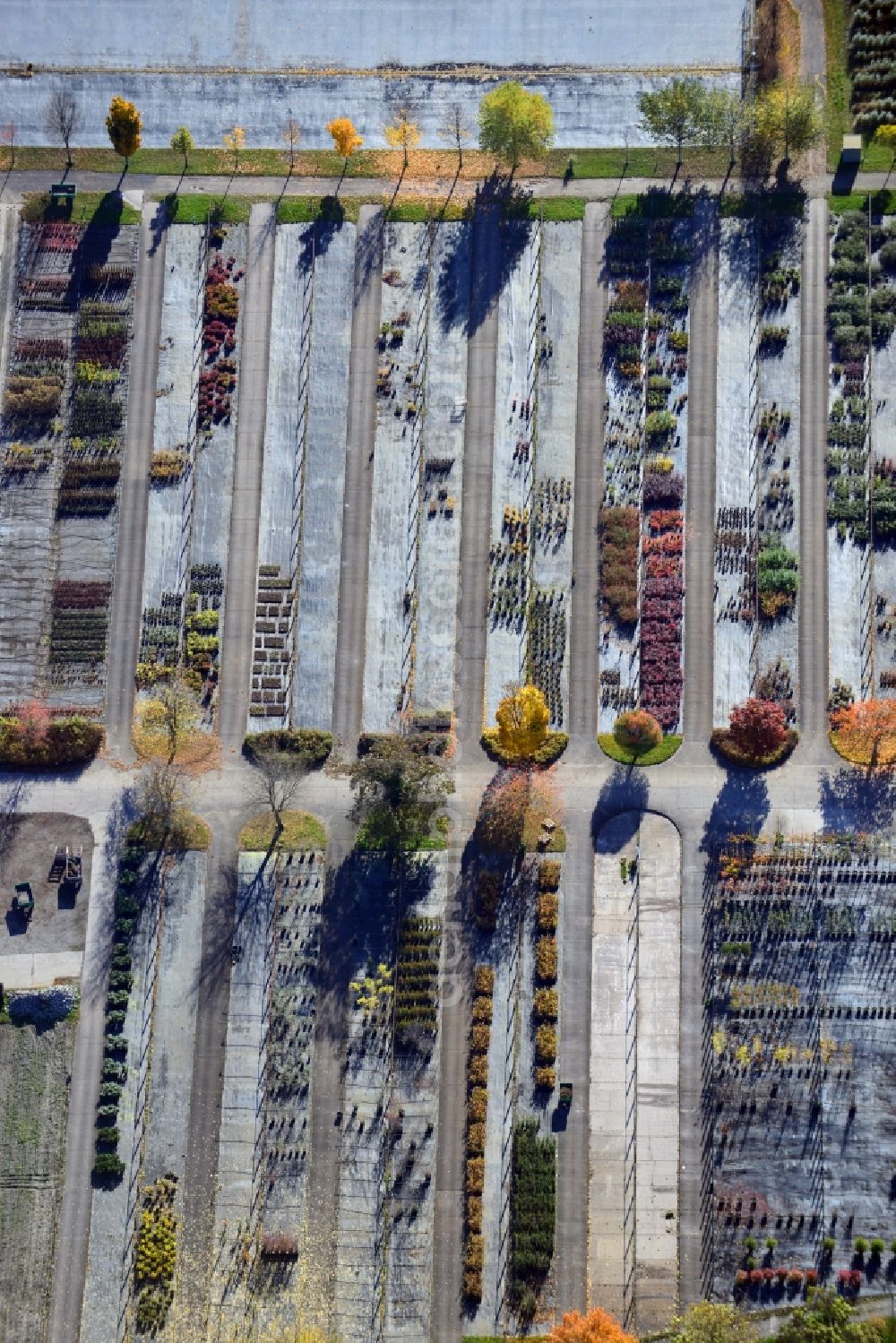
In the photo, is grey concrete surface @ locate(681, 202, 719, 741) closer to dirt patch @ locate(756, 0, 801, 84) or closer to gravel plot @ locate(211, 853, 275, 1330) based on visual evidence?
dirt patch @ locate(756, 0, 801, 84)

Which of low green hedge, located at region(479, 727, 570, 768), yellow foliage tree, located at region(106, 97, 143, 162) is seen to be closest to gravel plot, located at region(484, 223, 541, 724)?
low green hedge, located at region(479, 727, 570, 768)

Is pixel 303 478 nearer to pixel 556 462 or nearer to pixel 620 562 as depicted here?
pixel 556 462

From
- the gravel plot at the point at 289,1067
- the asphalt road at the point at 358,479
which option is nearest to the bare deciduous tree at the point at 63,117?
the asphalt road at the point at 358,479

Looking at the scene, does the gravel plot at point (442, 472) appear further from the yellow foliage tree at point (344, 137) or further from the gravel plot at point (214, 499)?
the gravel plot at point (214, 499)

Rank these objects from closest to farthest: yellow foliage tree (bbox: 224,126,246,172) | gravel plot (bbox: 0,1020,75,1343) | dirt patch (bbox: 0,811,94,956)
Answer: gravel plot (bbox: 0,1020,75,1343)
dirt patch (bbox: 0,811,94,956)
yellow foliage tree (bbox: 224,126,246,172)

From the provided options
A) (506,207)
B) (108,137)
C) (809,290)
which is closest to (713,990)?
(809,290)

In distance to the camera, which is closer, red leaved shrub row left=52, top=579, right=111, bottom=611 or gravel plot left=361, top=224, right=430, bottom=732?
gravel plot left=361, top=224, right=430, bottom=732

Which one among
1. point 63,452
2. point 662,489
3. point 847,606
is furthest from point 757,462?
point 63,452

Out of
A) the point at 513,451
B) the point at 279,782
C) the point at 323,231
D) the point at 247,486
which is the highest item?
the point at 323,231
